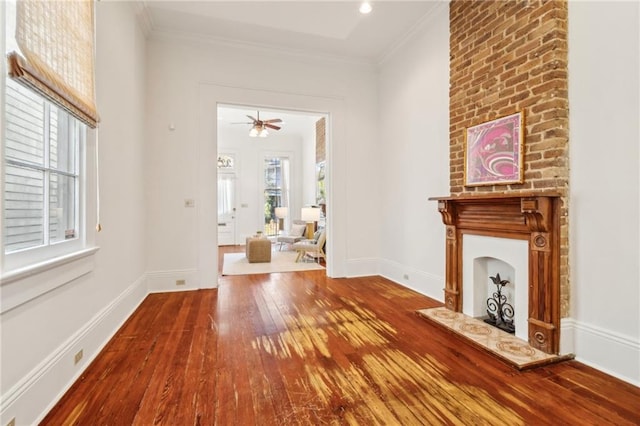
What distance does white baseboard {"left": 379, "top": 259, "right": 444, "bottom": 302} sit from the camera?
3.58 metres

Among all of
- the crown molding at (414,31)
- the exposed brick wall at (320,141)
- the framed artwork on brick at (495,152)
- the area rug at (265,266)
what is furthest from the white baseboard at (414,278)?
the exposed brick wall at (320,141)

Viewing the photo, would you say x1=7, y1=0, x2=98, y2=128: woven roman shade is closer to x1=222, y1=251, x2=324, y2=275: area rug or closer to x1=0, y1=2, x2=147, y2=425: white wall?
x1=0, y1=2, x2=147, y2=425: white wall

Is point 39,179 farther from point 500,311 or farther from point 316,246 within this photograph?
point 316,246

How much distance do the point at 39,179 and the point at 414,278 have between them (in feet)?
12.5

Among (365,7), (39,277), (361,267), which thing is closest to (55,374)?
(39,277)

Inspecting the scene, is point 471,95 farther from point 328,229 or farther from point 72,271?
point 72,271

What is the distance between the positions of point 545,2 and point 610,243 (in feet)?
6.11

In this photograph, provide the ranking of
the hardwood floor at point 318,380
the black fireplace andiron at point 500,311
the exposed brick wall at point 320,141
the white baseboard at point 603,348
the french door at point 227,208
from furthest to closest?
the french door at point 227,208 < the exposed brick wall at point 320,141 < the black fireplace andiron at point 500,311 < the white baseboard at point 603,348 < the hardwood floor at point 318,380

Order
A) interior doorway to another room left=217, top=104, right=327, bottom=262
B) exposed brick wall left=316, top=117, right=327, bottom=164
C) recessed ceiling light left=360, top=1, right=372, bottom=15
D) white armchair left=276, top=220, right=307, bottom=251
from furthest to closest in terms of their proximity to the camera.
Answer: interior doorway to another room left=217, top=104, right=327, bottom=262
exposed brick wall left=316, top=117, right=327, bottom=164
white armchair left=276, top=220, right=307, bottom=251
recessed ceiling light left=360, top=1, right=372, bottom=15

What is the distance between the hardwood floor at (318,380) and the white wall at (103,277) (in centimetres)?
18

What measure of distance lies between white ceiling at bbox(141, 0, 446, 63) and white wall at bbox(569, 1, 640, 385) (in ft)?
6.57

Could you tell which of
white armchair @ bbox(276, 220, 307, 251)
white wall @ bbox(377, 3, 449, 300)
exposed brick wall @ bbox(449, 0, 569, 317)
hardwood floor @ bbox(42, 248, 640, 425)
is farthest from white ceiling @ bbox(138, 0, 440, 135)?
white armchair @ bbox(276, 220, 307, 251)

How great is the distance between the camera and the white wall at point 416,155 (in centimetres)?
358

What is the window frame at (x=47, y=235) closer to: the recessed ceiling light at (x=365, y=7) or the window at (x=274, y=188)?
the recessed ceiling light at (x=365, y=7)
